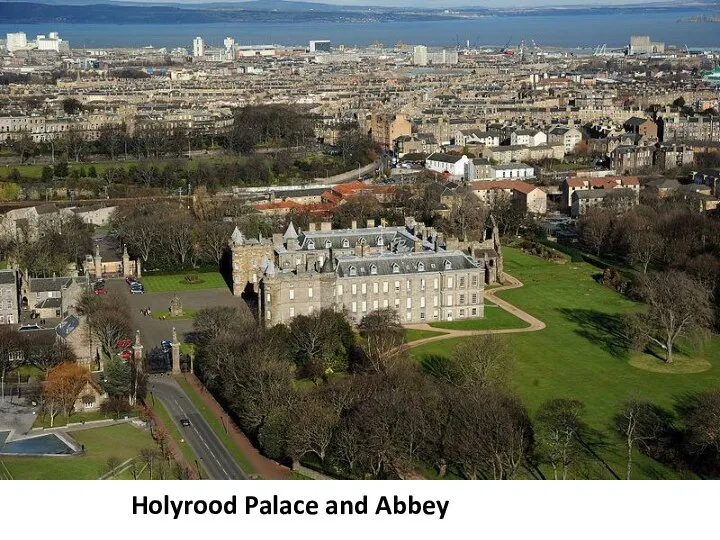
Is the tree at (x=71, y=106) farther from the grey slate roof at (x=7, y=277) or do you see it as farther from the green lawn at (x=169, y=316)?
the green lawn at (x=169, y=316)

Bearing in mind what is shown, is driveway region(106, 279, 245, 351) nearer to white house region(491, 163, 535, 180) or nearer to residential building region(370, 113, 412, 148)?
white house region(491, 163, 535, 180)

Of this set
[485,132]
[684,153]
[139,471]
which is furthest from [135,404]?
[485,132]

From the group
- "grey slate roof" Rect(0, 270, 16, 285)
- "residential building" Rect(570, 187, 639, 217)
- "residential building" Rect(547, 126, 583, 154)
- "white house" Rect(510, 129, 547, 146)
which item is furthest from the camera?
"residential building" Rect(547, 126, 583, 154)

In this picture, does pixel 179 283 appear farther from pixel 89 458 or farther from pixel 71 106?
pixel 71 106

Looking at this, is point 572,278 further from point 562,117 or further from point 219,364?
point 562,117

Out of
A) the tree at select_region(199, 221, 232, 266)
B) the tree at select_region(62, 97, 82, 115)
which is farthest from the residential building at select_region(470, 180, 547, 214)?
the tree at select_region(62, 97, 82, 115)

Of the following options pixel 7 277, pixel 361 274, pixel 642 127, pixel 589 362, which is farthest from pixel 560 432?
pixel 642 127

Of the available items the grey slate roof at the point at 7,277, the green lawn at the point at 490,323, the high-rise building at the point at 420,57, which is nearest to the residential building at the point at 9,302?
the grey slate roof at the point at 7,277
